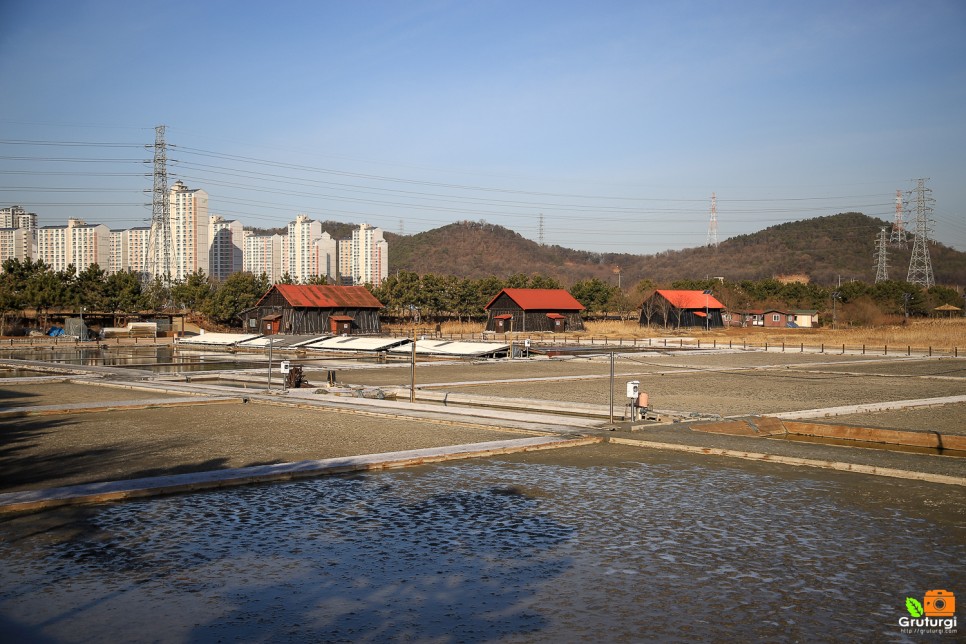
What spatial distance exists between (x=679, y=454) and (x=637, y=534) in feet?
21.3

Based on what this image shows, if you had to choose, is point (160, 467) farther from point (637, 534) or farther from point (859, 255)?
point (859, 255)

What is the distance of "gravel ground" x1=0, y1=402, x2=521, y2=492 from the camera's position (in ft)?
47.9

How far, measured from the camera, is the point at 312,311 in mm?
81625

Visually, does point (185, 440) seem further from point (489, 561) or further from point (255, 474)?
point (489, 561)

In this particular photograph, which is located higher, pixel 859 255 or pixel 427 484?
pixel 859 255

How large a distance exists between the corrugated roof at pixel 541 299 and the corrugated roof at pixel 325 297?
1477 centimetres

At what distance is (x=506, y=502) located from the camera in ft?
40.8

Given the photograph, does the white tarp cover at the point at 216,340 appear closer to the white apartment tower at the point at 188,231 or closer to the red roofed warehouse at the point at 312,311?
the red roofed warehouse at the point at 312,311

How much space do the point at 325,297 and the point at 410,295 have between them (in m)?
17.2

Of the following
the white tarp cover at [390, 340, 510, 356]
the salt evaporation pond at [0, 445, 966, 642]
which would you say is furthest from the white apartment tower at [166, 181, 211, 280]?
the salt evaporation pond at [0, 445, 966, 642]

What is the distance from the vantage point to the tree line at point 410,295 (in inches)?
3194

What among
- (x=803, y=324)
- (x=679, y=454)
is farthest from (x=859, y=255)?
(x=679, y=454)

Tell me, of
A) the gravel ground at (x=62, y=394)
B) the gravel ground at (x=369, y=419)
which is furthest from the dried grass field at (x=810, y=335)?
the gravel ground at (x=62, y=394)

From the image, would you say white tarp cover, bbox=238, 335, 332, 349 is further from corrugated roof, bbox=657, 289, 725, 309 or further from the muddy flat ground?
corrugated roof, bbox=657, 289, 725, 309
